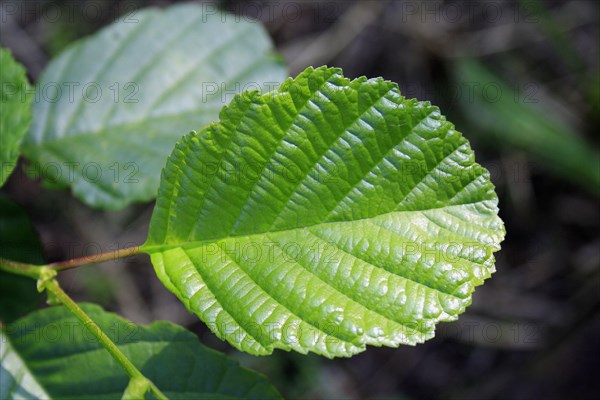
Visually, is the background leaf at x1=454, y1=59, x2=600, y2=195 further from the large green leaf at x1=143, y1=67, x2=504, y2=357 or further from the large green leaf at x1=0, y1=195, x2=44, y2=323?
the large green leaf at x1=0, y1=195, x2=44, y2=323

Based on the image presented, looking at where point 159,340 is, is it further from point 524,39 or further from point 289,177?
point 524,39

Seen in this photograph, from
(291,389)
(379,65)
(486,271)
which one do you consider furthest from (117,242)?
(486,271)

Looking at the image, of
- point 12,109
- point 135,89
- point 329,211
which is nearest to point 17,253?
point 12,109

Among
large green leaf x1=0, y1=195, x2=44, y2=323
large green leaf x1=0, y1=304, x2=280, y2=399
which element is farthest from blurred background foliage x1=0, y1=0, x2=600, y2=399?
large green leaf x1=0, y1=304, x2=280, y2=399

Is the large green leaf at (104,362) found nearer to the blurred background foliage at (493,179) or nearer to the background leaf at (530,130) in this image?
the blurred background foliage at (493,179)

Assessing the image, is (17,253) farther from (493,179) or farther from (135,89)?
(493,179)

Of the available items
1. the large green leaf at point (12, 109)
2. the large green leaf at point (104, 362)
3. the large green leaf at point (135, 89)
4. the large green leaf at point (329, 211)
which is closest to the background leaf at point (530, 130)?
the large green leaf at point (135, 89)
